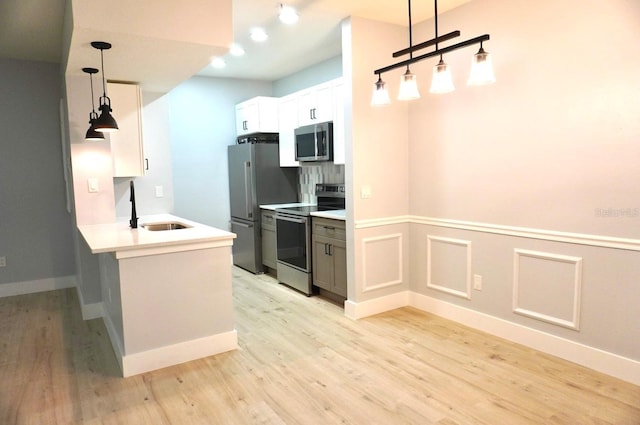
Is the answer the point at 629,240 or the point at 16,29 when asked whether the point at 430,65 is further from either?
the point at 16,29

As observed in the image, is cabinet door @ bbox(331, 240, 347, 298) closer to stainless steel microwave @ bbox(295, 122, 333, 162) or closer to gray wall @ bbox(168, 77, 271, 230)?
stainless steel microwave @ bbox(295, 122, 333, 162)

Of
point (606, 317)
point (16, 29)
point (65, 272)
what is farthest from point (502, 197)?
point (65, 272)

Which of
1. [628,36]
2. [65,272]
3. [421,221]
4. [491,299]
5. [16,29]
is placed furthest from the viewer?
[65,272]

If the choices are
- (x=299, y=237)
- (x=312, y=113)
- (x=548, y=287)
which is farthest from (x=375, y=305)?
(x=312, y=113)

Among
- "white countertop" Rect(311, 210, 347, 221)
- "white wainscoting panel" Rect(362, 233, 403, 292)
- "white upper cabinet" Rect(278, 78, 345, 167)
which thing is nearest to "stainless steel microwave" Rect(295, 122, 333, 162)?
"white upper cabinet" Rect(278, 78, 345, 167)

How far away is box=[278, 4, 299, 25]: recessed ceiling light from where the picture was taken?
126 inches

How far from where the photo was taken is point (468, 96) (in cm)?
332

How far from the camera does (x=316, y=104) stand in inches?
178

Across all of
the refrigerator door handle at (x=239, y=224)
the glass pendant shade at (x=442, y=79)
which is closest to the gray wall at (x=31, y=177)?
the refrigerator door handle at (x=239, y=224)

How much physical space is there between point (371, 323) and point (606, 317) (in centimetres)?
169

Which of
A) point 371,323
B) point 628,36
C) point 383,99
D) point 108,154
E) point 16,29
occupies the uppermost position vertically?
point 16,29

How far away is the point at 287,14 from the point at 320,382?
268 centimetres

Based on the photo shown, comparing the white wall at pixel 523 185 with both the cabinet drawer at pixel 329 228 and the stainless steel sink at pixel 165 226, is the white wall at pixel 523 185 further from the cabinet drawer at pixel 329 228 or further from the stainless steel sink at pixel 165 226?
the stainless steel sink at pixel 165 226

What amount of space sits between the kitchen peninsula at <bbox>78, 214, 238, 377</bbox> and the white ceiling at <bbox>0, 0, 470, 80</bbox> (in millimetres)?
1429
